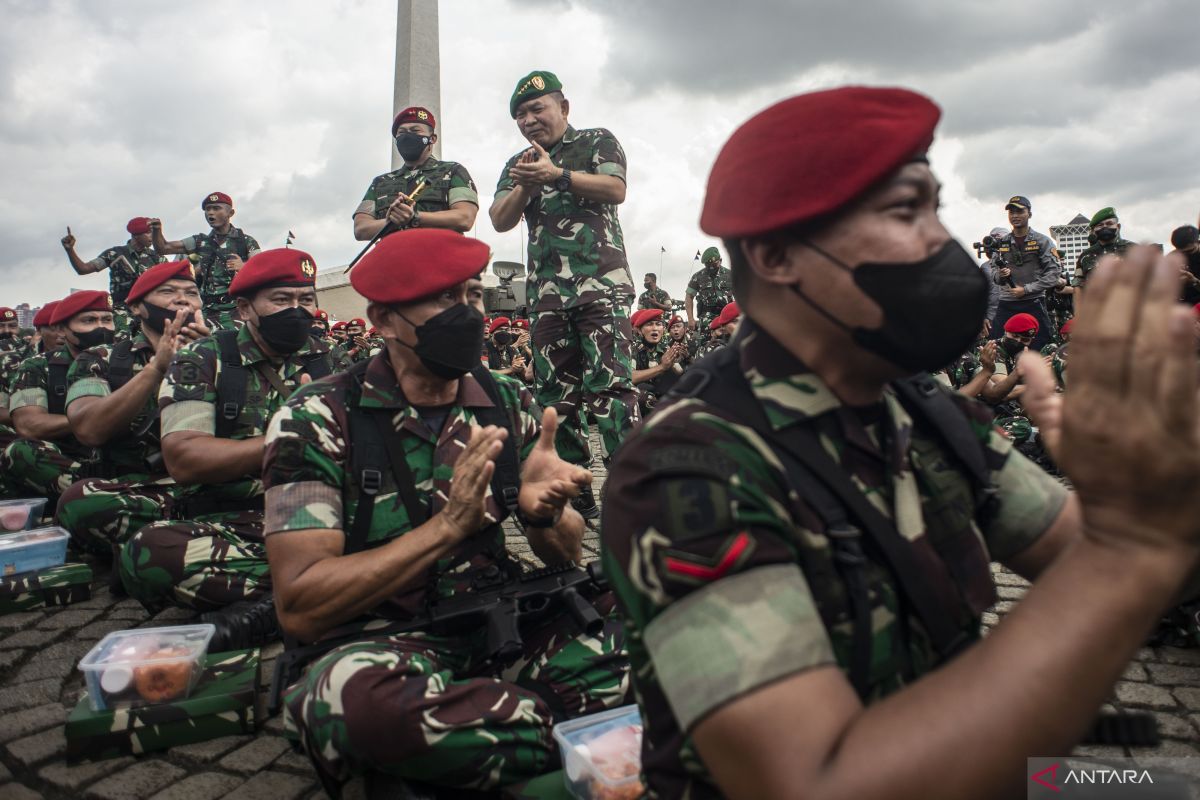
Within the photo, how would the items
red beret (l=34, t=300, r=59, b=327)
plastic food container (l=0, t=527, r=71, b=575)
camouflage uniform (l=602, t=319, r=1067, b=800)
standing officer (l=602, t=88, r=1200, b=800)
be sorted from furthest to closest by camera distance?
red beret (l=34, t=300, r=59, b=327)
plastic food container (l=0, t=527, r=71, b=575)
camouflage uniform (l=602, t=319, r=1067, b=800)
standing officer (l=602, t=88, r=1200, b=800)

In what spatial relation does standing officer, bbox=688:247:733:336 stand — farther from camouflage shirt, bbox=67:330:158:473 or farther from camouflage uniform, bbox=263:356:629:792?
camouflage uniform, bbox=263:356:629:792

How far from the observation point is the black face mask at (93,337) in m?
5.77

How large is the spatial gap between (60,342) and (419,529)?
6.48m

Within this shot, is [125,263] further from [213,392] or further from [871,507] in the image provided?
[871,507]

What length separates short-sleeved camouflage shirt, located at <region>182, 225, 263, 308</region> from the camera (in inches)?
369

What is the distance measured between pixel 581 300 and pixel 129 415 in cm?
289

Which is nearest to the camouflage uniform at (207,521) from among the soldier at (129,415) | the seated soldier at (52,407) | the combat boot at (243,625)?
the combat boot at (243,625)

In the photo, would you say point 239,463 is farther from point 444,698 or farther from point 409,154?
point 409,154

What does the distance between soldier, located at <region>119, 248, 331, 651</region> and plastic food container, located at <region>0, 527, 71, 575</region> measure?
30.9 inches

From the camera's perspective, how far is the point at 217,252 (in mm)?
9484

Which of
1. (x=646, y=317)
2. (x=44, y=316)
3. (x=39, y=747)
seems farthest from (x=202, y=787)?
(x=646, y=317)

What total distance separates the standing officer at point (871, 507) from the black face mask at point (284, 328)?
3289 mm

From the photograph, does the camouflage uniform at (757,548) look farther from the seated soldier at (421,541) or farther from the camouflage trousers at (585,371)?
the camouflage trousers at (585,371)

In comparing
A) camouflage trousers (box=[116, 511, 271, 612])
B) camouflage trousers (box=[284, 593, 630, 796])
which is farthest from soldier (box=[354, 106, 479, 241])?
camouflage trousers (box=[284, 593, 630, 796])
